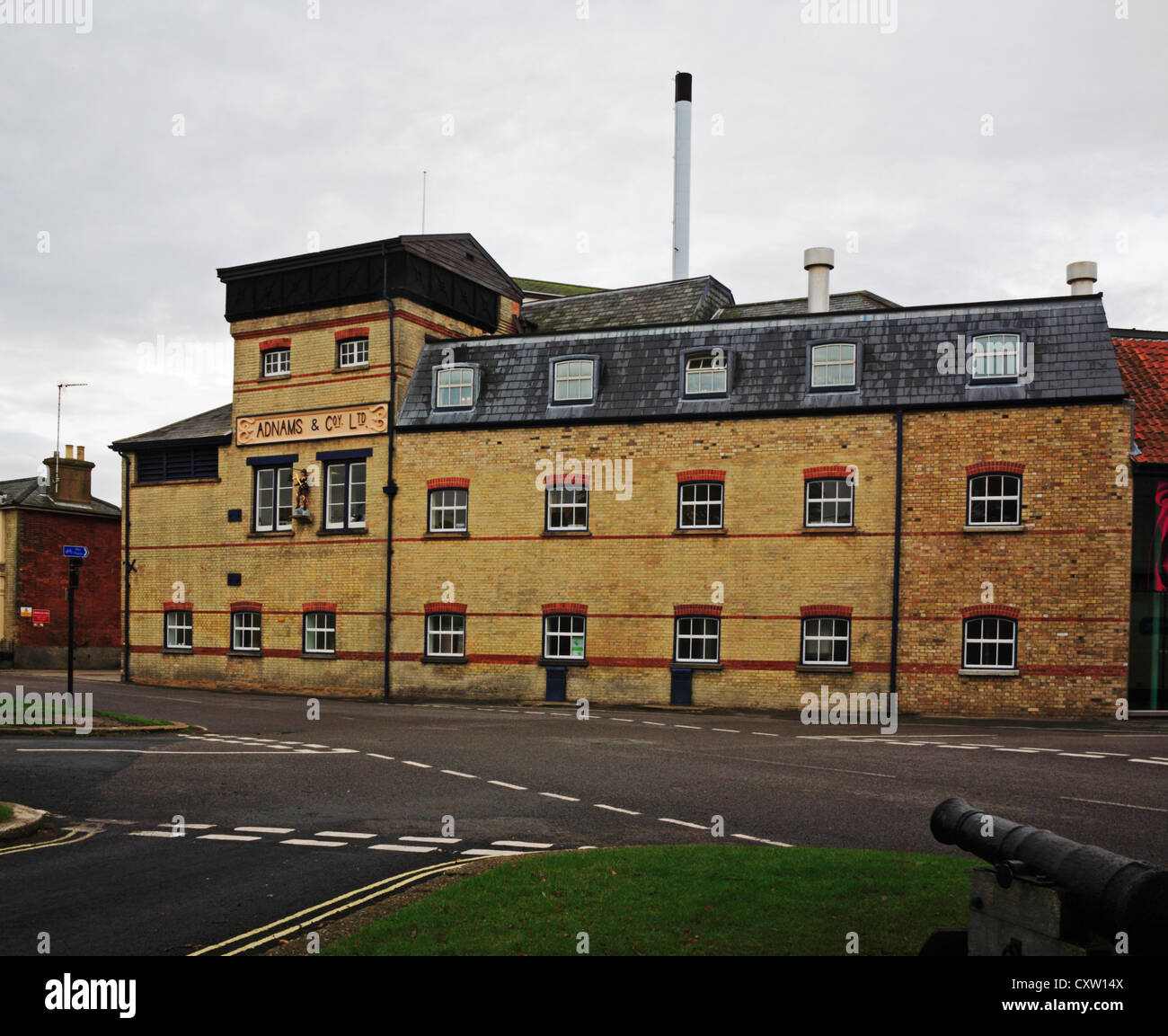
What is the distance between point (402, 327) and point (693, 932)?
981 inches

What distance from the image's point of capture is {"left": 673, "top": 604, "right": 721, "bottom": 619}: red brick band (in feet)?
84.2

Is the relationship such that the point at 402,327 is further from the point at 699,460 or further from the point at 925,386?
the point at 925,386

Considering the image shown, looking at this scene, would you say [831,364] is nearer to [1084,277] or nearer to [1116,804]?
[1084,277]

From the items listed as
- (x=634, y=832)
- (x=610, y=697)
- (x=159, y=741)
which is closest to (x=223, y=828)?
(x=634, y=832)

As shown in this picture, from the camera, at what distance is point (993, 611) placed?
23.5 meters

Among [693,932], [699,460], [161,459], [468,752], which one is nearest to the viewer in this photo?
[693,932]

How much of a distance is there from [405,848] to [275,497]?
23045 mm

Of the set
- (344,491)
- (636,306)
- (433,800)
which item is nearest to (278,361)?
(344,491)

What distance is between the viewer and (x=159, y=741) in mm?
17750

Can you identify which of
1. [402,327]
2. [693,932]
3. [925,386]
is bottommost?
[693,932]

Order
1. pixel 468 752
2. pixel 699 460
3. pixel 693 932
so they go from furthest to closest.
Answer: pixel 699 460 < pixel 468 752 < pixel 693 932

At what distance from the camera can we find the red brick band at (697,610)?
25.7 metres

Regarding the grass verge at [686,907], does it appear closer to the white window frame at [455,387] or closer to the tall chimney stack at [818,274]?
the white window frame at [455,387]

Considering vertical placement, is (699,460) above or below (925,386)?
below
